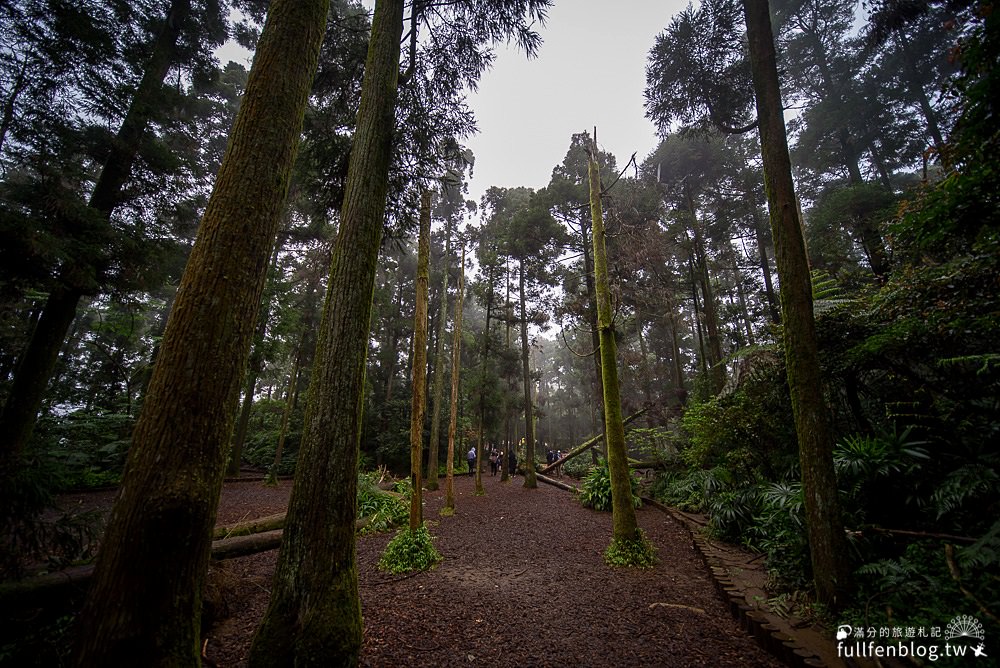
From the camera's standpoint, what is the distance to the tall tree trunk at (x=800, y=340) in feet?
11.3

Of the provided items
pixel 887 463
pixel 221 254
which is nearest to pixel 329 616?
pixel 221 254

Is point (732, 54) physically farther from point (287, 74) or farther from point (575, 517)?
point (575, 517)

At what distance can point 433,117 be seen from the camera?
574cm

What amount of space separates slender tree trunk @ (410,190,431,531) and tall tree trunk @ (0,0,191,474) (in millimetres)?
5529

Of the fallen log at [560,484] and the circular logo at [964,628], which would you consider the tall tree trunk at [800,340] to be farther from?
the fallen log at [560,484]

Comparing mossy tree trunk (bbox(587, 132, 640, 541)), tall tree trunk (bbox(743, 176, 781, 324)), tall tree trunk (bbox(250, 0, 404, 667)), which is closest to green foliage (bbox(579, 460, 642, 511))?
mossy tree trunk (bbox(587, 132, 640, 541))

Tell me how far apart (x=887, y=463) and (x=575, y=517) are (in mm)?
6239

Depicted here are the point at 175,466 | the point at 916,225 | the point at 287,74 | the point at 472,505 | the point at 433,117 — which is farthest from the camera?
the point at 472,505

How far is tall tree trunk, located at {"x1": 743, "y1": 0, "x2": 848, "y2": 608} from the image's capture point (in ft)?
11.3

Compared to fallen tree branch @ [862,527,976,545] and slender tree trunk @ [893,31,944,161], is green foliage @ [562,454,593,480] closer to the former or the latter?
fallen tree branch @ [862,527,976,545]

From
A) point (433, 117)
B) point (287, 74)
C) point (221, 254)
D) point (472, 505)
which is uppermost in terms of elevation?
point (433, 117)

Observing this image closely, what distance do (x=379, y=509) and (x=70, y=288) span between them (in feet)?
23.4

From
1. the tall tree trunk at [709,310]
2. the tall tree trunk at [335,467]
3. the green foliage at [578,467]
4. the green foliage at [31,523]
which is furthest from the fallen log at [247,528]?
the green foliage at [578,467]

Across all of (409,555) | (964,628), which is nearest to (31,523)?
(409,555)
